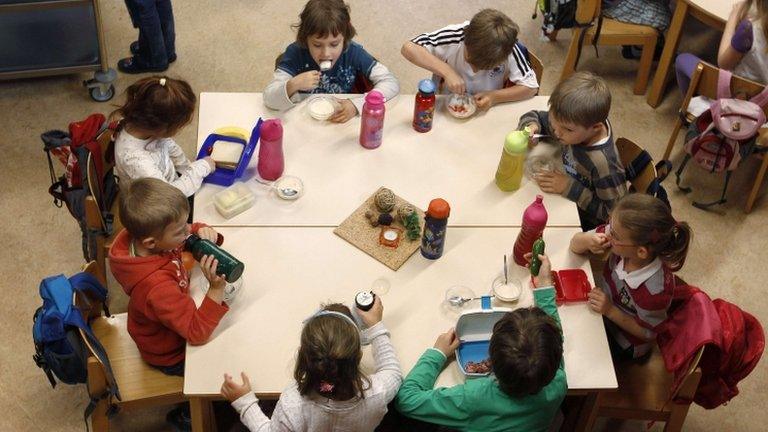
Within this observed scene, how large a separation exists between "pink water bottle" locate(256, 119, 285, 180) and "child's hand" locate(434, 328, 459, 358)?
0.81 m

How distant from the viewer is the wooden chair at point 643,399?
8.01 feet

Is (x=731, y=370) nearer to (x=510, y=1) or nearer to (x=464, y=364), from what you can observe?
(x=464, y=364)

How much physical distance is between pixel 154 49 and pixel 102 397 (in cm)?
221

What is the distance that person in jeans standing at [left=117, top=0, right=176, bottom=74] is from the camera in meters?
3.83

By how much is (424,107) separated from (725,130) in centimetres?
138

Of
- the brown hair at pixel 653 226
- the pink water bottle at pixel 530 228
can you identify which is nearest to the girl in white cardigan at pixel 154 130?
the pink water bottle at pixel 530 228

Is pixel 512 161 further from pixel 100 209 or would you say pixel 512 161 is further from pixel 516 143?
pixel 100 209

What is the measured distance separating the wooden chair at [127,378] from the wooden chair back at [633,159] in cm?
165

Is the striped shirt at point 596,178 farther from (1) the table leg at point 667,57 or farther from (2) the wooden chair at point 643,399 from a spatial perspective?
(1) the table leg at point 667,57

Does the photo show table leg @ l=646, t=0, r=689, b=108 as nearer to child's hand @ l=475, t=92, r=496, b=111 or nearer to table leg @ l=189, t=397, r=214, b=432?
child's hand @ l=475, t=92, r=496, b=111

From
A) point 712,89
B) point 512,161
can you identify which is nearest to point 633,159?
point 512,161

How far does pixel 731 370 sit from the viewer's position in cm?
234

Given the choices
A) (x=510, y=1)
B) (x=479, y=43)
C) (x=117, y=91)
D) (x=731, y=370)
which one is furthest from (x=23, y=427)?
(x=510, y=1)

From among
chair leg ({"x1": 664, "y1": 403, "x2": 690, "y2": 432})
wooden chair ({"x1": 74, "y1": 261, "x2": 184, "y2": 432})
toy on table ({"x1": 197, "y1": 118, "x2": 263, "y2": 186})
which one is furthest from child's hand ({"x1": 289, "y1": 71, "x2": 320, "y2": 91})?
chair leg ({"x1": 664, "y1": 403, "x2": 690, "y2": 432})
